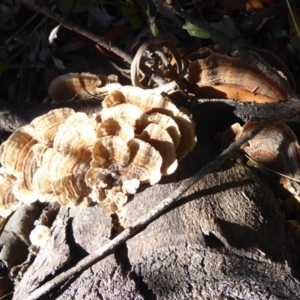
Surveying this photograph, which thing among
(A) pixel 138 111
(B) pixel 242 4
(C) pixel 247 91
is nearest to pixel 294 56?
(B) pixel 242 4

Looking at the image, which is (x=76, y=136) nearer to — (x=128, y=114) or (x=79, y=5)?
(x=128, y=114)

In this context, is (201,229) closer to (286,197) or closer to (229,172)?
(229,172)

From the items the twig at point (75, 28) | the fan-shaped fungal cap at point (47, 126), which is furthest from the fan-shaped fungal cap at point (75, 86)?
the fan-shaped fungal cap at point (47, 126)

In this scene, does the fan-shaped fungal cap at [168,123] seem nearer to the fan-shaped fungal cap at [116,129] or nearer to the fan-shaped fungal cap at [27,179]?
the fan-shaped fungal cap at [116,129]

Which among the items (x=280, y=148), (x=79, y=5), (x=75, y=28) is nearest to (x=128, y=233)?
(x=280, y=148)

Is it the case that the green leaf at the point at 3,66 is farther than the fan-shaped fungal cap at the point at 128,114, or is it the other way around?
the green leaf at the point at 3,66

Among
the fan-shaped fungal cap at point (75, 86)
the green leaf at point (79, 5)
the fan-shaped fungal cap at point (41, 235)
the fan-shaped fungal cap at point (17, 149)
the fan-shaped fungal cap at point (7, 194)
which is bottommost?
the fan-shaped fungal cap at point (41, 235)
